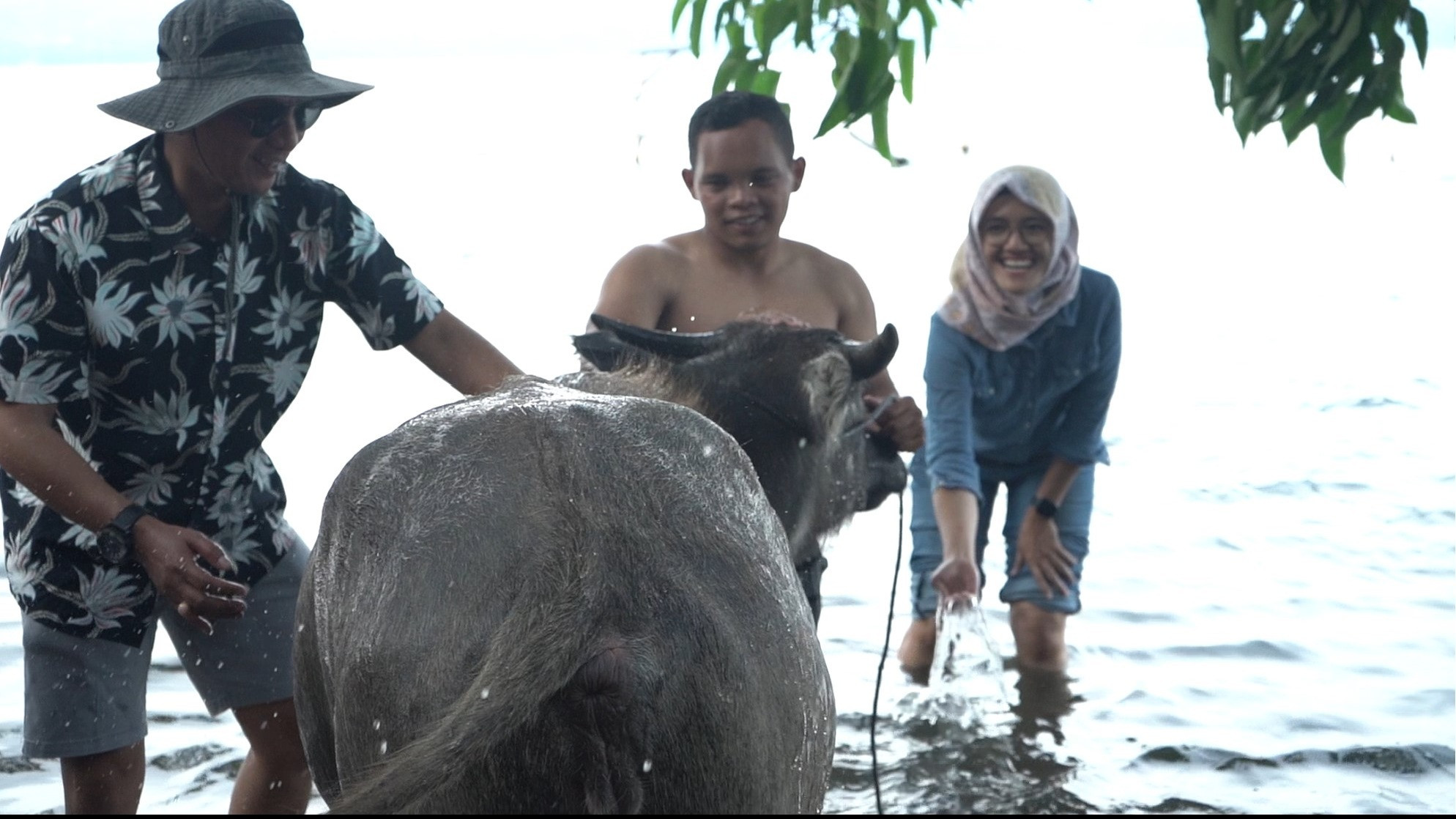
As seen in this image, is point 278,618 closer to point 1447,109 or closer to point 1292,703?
point 1292,703

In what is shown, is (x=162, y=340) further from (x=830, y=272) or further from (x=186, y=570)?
(x=830, y=272)

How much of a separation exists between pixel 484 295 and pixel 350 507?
11.9 meters

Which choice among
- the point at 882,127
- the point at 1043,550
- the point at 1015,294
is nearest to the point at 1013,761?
the point at 1043,550

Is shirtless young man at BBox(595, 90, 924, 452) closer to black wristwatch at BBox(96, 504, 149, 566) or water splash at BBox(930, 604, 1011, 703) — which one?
water splash at BBox(930, 604, 1011, 703)

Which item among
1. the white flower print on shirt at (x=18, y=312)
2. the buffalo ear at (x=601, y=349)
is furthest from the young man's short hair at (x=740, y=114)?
the white flower print on shirt at (x=18, y=312)

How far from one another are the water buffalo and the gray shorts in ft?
2.41

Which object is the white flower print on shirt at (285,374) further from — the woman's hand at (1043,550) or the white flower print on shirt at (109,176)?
the woman's hand at (1043,550)

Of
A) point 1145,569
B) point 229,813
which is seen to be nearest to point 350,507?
point 229,813

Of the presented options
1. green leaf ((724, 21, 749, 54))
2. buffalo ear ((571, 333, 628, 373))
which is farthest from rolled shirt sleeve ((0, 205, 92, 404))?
green leaf ((724, 21, 749, 54))

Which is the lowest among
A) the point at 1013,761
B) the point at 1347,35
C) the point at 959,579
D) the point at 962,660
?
the point at 1013,761

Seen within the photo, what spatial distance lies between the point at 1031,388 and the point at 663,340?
6.40 feet

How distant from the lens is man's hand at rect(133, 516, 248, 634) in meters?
2.95

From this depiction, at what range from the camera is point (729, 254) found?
4.49 m

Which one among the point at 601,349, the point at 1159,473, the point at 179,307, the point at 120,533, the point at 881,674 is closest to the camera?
the point at 120,533
